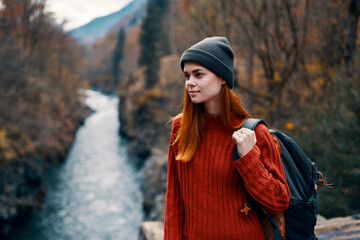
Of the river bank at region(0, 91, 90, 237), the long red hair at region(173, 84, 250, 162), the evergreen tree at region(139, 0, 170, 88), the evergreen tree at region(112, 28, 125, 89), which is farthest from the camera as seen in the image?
the evergreen tree at region(112, 28, 125, 89)

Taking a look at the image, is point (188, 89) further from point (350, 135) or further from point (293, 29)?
point (293, 29)

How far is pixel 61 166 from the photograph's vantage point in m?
18.6

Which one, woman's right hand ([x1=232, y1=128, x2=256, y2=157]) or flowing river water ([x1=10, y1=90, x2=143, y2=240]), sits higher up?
woman's right hand ([x1=232, y1=128, x2=256, y2=157])

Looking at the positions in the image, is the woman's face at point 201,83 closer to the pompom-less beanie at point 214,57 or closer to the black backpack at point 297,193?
the pompom-less beanie at point 214,57

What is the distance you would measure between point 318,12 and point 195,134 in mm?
8570

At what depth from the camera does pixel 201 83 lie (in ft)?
4.66

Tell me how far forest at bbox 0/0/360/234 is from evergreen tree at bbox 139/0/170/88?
0.38 feet

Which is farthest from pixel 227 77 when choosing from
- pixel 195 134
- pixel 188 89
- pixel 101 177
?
pixel 101 177

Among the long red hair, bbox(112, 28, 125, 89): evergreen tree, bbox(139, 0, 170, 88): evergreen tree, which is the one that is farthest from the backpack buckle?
bbox(112, 28, 125, 89): evergreen tree

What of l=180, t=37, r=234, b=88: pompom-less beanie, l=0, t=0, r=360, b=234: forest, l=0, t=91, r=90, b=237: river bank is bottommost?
l=0, t=91, r=90, b=237: river bank

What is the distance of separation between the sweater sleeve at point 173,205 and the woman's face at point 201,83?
0.33 metres

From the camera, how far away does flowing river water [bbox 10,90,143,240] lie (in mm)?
11805

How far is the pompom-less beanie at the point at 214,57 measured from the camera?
140 centimetres

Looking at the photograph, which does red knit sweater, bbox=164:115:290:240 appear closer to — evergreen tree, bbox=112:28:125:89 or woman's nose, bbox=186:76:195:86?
woman's nose, bbox=186:76:195:86
